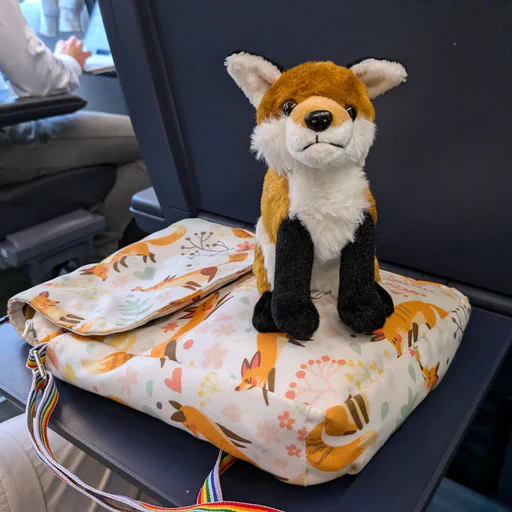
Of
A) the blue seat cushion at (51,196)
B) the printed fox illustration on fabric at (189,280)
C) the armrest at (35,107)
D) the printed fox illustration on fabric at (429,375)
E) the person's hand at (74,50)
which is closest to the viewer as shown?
the printed fox illustration on fabric at (429,375)

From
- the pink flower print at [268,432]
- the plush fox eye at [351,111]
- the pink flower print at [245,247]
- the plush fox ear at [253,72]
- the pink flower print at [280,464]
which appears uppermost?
the plush fox ear at [253,72]

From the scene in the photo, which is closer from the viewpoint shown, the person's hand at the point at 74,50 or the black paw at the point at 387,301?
the black paw at the point at 387,301

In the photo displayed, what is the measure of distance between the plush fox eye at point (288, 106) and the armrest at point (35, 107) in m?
0.88

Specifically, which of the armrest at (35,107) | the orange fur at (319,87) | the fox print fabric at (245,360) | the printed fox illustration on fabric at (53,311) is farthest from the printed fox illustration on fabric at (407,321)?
the armrest at (35,107)

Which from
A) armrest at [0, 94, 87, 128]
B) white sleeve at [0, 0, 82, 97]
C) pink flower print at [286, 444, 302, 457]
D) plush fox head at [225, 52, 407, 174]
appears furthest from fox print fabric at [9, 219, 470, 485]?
white sleeve at [0, 0, 82, 97]

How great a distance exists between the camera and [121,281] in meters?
0.67

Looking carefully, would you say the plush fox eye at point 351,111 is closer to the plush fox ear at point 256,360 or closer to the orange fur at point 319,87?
the orange fur at point 319,87

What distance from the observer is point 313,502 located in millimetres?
409

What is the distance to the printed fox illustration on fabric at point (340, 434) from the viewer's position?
15.2 inches

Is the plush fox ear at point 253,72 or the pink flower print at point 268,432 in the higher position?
the plush fox ear at point 253,72

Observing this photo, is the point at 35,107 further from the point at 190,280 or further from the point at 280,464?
the point at 280,464

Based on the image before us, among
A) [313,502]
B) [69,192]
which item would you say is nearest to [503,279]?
[313,502]

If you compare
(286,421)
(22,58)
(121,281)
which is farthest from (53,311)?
(22,58)

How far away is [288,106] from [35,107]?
908 millimetres
